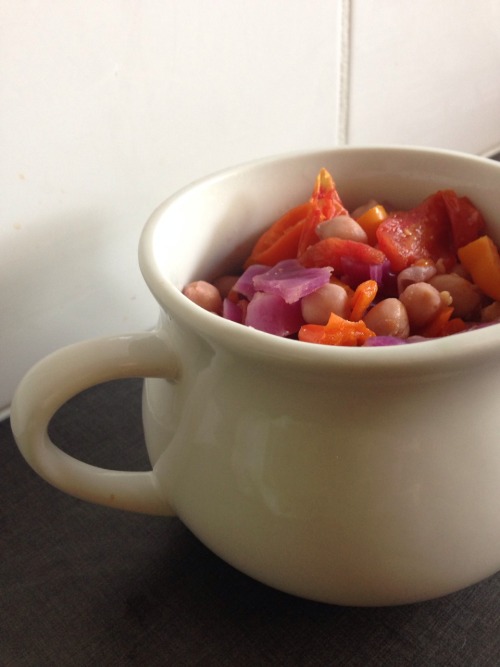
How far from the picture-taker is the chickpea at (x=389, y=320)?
0.36m

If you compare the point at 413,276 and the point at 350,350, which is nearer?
the point at 350,350

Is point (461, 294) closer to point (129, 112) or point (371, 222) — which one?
point (371, 222)

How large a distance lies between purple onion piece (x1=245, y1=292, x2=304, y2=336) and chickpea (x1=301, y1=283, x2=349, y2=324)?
1 centimetres

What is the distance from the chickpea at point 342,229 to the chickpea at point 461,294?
5 cm

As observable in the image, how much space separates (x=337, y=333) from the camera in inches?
13.6

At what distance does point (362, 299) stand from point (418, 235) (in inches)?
3.2

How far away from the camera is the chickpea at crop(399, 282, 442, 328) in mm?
376

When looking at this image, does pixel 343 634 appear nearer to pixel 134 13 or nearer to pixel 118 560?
pixel 118 560

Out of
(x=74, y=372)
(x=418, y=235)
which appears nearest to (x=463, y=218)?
(x=418, y=235)

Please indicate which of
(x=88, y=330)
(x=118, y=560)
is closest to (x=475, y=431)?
(x=118, y=560)

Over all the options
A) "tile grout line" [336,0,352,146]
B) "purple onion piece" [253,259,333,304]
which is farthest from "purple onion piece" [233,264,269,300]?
"tile grout line" [336,0,352,146]

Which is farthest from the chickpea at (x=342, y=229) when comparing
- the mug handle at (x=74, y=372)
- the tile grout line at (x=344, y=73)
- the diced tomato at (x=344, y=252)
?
the tile grout line at (x=344, y=73)

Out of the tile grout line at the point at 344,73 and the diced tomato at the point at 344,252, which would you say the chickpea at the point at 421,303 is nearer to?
the diced tomato at the point at 344,252

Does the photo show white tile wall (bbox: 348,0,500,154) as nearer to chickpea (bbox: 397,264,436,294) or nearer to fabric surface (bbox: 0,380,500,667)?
chickpea (bbox: 397,264,436,294)
